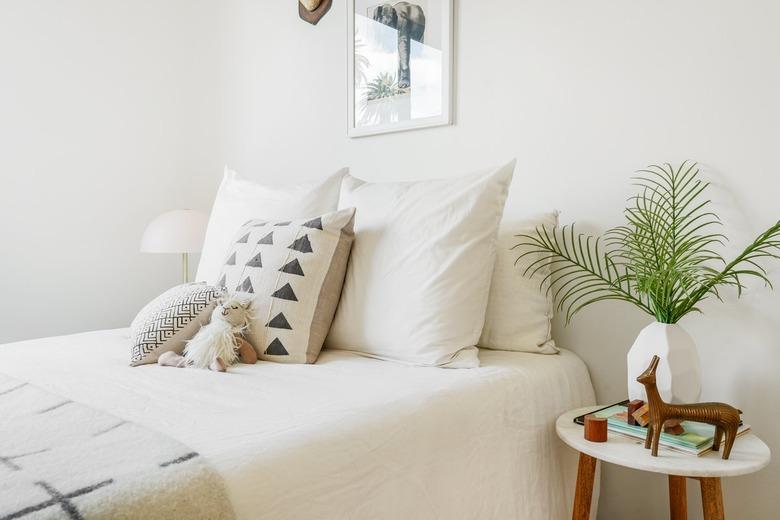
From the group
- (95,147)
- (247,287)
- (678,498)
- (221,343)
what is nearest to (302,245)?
(247,287)

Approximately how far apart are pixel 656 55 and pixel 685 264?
551mm

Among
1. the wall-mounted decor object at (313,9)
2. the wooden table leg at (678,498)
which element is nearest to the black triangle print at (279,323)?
the wooden table leg at (678,498)

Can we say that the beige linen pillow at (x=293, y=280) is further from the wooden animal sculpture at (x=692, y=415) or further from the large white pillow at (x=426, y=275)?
the wooden animal sculpture at (x=692, y=415)

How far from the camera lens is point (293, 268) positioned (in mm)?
1505

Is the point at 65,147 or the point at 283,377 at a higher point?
the point at 65,147

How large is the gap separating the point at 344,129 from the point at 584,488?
5.11 feet

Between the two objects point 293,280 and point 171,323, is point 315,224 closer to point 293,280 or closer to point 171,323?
point 293,280

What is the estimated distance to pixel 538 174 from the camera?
1.75 m

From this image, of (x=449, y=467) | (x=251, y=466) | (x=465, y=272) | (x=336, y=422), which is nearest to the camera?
(x=251, y=466)

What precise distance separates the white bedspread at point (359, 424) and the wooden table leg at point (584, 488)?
8 centimetres

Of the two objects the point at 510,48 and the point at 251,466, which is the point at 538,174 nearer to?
the point at 510,48

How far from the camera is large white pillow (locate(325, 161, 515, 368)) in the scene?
1428 millimetres

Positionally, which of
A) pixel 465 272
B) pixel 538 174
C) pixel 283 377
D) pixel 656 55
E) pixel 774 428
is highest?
pixel 656 55

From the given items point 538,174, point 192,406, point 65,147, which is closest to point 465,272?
point 538,174
